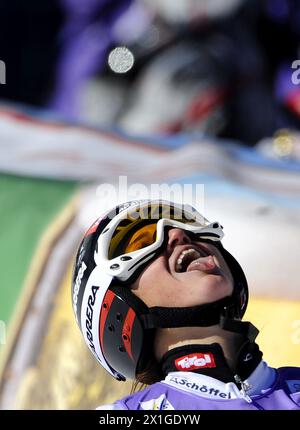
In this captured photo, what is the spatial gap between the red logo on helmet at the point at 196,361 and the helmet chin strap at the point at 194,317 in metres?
0.04

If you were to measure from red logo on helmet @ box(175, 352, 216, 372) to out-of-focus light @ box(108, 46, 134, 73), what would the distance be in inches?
108

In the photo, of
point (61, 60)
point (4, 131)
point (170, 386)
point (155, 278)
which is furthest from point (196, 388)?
point (61, 60)

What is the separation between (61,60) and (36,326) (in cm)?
254

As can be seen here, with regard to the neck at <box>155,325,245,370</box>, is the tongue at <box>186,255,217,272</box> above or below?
above

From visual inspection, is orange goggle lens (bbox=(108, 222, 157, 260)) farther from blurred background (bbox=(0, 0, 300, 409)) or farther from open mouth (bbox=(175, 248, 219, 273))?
blurred background (bbox=(0, 0, 300, 409))

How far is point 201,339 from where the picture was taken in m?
1.17

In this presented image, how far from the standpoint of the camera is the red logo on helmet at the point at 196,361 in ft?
3.80

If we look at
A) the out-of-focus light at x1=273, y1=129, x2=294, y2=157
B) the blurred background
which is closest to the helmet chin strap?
the blurred background

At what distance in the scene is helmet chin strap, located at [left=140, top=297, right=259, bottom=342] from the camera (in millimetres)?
1150

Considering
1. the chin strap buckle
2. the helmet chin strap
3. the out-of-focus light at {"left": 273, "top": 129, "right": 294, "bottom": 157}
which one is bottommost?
the chin strap buckle

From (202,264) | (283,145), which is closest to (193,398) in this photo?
(202,264)

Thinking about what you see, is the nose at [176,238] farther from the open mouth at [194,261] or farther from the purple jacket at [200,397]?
the purple jacket at [200,397]

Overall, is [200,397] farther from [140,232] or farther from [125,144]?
[125,144]
